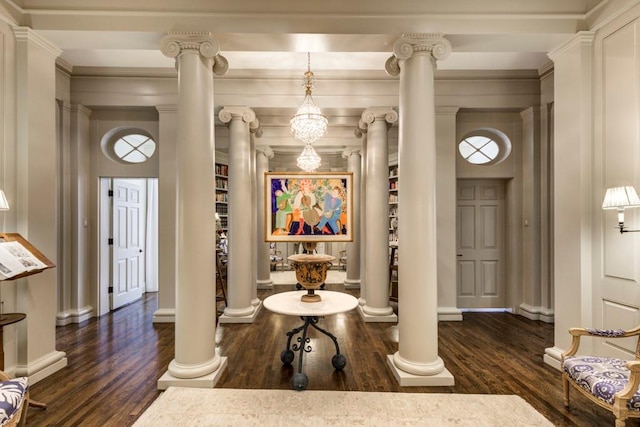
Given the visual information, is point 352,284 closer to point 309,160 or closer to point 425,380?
point 309,160

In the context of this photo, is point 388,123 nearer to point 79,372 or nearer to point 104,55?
point 104,55

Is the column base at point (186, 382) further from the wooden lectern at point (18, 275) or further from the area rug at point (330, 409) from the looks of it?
the wooden lectern at point (18, 275)

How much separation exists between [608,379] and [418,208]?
6.10ft

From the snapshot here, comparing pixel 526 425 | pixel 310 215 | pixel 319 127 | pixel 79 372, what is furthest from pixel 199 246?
pixel 526 425

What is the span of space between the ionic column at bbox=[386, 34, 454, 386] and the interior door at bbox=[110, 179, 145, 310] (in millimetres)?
5145

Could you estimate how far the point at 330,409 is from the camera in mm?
2729

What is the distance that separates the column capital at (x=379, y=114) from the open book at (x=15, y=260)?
4.44 m

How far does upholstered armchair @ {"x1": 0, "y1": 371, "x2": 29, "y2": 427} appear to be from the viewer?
6.30ft

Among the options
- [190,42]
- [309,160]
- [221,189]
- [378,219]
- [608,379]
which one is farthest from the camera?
[221,189]

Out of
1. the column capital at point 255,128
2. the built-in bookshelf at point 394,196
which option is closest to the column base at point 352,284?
the built-in bookshelf at point 394,196

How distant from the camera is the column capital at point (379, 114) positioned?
17.1 feet

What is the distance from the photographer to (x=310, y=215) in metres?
3.89

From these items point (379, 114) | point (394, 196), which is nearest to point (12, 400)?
point (379, 114)

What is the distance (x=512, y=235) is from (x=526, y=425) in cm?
386
